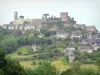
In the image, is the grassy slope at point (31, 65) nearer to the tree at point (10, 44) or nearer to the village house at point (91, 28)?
the tree at point (10, 44)

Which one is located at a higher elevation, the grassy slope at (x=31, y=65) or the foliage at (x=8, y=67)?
the foliage at (x=8, y=67)

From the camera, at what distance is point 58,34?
53.8 metres

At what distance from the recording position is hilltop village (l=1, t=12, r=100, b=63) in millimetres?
44428

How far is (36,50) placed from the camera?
44.1 m

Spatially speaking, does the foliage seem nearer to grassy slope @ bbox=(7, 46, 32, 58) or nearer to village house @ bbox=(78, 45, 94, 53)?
grassy slope @ bbox=(7, 46, 32, 58)

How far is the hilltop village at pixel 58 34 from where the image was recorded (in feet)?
146

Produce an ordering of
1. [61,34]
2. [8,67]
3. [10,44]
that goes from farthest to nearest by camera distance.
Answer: [61,34] < [10,44] < [8,67]

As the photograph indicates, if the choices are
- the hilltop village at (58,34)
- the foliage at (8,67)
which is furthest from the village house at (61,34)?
the foliage at (8,67)

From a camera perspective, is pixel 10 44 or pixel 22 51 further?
pixel 10 44

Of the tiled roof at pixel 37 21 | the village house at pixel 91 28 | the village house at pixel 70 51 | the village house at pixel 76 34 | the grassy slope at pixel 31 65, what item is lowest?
the grassy slope at pixel 31 65

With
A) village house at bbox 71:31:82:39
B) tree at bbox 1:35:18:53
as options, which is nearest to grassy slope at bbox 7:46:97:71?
tree at bbox 1:35:18:53

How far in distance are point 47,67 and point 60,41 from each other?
28499 mm

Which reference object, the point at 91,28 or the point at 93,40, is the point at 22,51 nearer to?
the point at 93,40

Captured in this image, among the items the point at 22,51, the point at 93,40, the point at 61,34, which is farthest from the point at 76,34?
the point at 22,51
